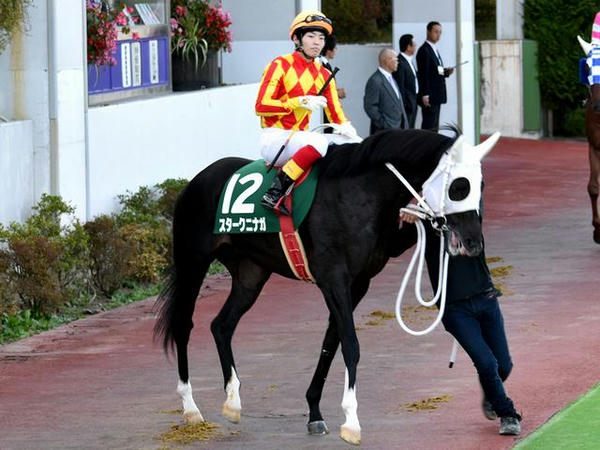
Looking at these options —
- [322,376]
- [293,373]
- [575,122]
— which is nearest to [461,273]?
[322,376]

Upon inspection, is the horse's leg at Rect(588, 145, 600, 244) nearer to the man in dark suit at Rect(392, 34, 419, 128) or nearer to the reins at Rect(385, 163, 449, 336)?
the man in dark suit at Rect(392, 34, 419, 128)

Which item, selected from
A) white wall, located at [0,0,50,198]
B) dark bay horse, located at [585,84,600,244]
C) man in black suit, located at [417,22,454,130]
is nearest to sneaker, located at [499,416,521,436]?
Result: white wall, located at [0,0,50,198]

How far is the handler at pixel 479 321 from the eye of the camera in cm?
675

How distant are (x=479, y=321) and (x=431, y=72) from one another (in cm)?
1146

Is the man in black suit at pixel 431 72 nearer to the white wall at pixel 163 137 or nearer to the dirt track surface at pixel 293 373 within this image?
the white wall at pixel 163 137

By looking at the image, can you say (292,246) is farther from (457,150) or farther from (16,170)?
(16,170)

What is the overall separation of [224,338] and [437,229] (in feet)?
4.84

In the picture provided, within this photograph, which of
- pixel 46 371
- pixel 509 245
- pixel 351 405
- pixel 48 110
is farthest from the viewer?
pixel 509 245

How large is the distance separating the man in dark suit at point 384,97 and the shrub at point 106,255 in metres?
5.73

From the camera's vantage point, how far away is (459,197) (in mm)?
6418

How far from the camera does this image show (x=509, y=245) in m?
13.0

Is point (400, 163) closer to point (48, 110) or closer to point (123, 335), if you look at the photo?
point (123, 335)

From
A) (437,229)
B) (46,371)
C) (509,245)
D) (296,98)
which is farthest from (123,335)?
(509,245)

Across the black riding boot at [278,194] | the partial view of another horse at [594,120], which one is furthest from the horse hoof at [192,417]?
the partial view of another horse at [594,120]
